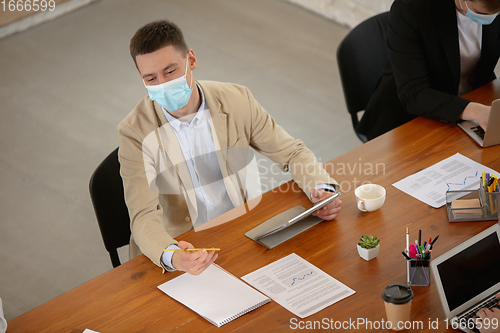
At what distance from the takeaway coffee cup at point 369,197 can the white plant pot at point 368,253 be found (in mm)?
217

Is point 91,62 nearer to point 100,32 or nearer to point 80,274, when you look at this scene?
point 100,32

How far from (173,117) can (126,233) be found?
18.9 inches

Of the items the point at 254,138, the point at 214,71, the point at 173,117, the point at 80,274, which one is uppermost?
the point at 173,117

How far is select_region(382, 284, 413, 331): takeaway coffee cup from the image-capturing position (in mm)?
1316

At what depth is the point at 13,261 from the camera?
294 cm

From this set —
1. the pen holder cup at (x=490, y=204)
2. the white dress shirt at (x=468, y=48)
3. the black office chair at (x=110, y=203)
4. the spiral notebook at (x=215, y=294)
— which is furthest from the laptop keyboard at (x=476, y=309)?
the white dress shirt at (x=468, y=48)

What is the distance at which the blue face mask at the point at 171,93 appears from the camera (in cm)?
184

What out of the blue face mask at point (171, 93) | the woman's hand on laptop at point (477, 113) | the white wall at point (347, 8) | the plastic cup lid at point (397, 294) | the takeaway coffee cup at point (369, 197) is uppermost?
the blue face mask at point (171, 93)

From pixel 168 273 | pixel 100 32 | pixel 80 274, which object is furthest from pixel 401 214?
pixel 100 32

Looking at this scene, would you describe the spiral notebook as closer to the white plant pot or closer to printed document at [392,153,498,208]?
the white plant pot

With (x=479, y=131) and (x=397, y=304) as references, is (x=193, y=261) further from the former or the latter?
(x=479, y=131)

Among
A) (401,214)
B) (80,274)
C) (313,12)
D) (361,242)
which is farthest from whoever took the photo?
(313,12)

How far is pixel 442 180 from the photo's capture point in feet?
6.23

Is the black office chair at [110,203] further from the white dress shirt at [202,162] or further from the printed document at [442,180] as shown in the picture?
the printed document at [442,180]
